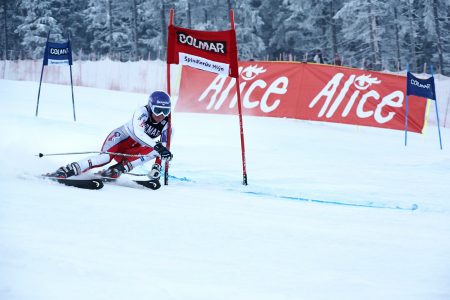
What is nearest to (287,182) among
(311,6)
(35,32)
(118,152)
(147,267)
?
(118,152)

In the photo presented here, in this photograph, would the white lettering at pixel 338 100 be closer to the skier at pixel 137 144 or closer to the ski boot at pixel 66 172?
the skier at pixel 137 144

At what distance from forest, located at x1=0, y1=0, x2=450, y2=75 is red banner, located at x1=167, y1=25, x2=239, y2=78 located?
77.7 ft

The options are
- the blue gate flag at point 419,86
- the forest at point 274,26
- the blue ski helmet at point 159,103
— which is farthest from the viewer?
the forest at point 274,26

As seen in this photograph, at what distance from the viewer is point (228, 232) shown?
4445mm

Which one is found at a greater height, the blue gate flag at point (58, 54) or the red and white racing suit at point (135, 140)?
the blue gate flag at point (58, 54)

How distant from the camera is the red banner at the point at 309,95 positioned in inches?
584

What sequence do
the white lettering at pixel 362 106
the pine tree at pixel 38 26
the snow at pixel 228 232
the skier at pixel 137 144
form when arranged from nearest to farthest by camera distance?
the snow at pixel 228 232, the skier at pixel 137 144, the white lettering at pixel 362 106, the pine tree at pixel 38 26

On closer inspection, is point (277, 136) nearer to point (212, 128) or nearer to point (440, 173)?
point (212, 128)

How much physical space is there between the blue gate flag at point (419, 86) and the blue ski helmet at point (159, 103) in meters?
8.47

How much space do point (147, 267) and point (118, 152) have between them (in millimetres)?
3646

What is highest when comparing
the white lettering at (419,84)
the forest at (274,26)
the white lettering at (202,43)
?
the forest at (274,26)

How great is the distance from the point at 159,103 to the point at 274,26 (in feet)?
127

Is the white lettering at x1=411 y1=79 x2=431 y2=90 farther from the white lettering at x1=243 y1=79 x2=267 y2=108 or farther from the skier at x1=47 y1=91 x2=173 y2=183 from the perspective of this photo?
the skier at x1=47 y1=91 x2=173 y2=183

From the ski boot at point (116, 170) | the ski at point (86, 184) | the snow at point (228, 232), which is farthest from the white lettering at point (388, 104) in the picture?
the ski at point (86, 184)
